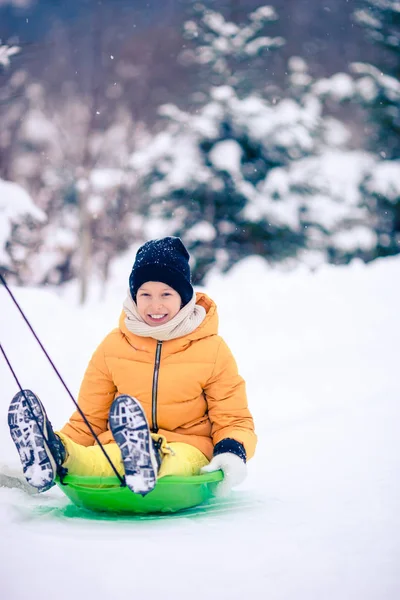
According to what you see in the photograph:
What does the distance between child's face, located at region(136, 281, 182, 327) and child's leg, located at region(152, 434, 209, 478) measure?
1.47ft

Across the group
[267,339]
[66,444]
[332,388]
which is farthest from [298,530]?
[267,339]

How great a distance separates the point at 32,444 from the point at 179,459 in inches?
18.3

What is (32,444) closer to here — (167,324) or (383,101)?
(167,324)

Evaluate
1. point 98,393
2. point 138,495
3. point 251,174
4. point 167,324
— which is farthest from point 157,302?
point 251,174

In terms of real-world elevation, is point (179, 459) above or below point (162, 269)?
below

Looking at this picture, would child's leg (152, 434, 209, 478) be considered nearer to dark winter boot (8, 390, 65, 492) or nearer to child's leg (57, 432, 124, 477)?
child's leg (57, 432, 124, 477)

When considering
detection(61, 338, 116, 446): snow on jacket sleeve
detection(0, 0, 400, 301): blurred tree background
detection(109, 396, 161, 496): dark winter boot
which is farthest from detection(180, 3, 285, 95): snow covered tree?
detection(109, 396, 161, 496): dark winter boot

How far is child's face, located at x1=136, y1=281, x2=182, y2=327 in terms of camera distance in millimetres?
2107

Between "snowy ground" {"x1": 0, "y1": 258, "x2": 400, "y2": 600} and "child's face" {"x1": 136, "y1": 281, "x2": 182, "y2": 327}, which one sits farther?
"child's face" {"x1": 136, "y1": 281, "x2": 182, "y2": 327}

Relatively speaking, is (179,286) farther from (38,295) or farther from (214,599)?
(38,295)

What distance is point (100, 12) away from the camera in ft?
28.9

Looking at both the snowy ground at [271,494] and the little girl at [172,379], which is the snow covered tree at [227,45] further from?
the little girl at [172,379]

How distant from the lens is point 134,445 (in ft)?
5.21

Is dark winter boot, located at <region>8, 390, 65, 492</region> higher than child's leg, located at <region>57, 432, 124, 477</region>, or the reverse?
dark winter boot, located at <region>8, 390, 65, 492</region>
